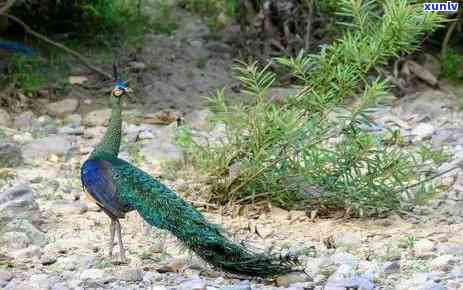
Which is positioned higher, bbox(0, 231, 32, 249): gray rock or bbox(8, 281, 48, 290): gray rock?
bbox(8, 281, 48, 290): gray rock

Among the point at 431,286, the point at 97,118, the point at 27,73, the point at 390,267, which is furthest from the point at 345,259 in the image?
the point at 27,73

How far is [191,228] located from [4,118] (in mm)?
3391

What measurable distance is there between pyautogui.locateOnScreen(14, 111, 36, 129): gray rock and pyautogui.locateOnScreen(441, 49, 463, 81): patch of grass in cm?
332

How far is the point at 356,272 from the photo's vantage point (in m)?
5.05

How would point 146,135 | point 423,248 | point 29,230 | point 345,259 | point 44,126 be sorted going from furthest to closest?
point 44,126
point 146,135
point 29,230
point 423,248
point 345,259

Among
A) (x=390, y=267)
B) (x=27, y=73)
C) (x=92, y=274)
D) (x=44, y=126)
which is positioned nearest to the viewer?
(x=92, y=274)

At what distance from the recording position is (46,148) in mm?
7324

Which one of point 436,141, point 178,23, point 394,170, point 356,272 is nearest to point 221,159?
point 394,170

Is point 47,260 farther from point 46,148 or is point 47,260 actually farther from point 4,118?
point 4,118

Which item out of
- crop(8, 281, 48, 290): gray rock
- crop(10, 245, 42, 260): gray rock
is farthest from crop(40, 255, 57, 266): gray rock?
crop(8, 281, 48, 290): gray rock

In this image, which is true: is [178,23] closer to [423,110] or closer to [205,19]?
[205,19]

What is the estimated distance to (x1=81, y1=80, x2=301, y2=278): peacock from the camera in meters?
4.81

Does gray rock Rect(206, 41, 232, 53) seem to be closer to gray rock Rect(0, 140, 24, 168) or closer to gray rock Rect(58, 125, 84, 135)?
gray rock Rect(58, 125, 84, 135)

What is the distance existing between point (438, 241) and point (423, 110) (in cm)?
302
